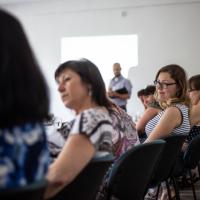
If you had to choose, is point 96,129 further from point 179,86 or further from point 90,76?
point 179,86

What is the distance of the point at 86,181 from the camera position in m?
1.02

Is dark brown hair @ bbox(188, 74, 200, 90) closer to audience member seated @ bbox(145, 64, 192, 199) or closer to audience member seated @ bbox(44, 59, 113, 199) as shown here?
audience member seated @ bbox(145, 64, 192, 199)

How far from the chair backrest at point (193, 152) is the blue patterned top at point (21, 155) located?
65.3 inches

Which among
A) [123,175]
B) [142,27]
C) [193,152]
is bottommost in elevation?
[193,152]

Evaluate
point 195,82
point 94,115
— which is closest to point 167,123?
point 94,115

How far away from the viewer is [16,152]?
2.21ft

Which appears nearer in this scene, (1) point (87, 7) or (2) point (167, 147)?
(2) point (167, 147)

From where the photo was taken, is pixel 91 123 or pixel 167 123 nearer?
pixel 91 123

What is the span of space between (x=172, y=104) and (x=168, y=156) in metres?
0.53

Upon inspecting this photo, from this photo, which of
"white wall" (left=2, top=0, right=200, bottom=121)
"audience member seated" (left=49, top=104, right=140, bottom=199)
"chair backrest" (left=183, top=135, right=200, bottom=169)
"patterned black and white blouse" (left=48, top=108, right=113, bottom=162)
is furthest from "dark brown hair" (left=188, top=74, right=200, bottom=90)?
"white wall" (left=2, top=0, right=200, bottom=121)

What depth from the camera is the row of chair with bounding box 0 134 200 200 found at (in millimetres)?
722

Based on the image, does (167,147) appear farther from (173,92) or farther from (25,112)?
(25,112)

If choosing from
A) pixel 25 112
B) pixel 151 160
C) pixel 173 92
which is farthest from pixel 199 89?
pixel 25 112

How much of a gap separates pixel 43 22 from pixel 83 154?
7200mm
